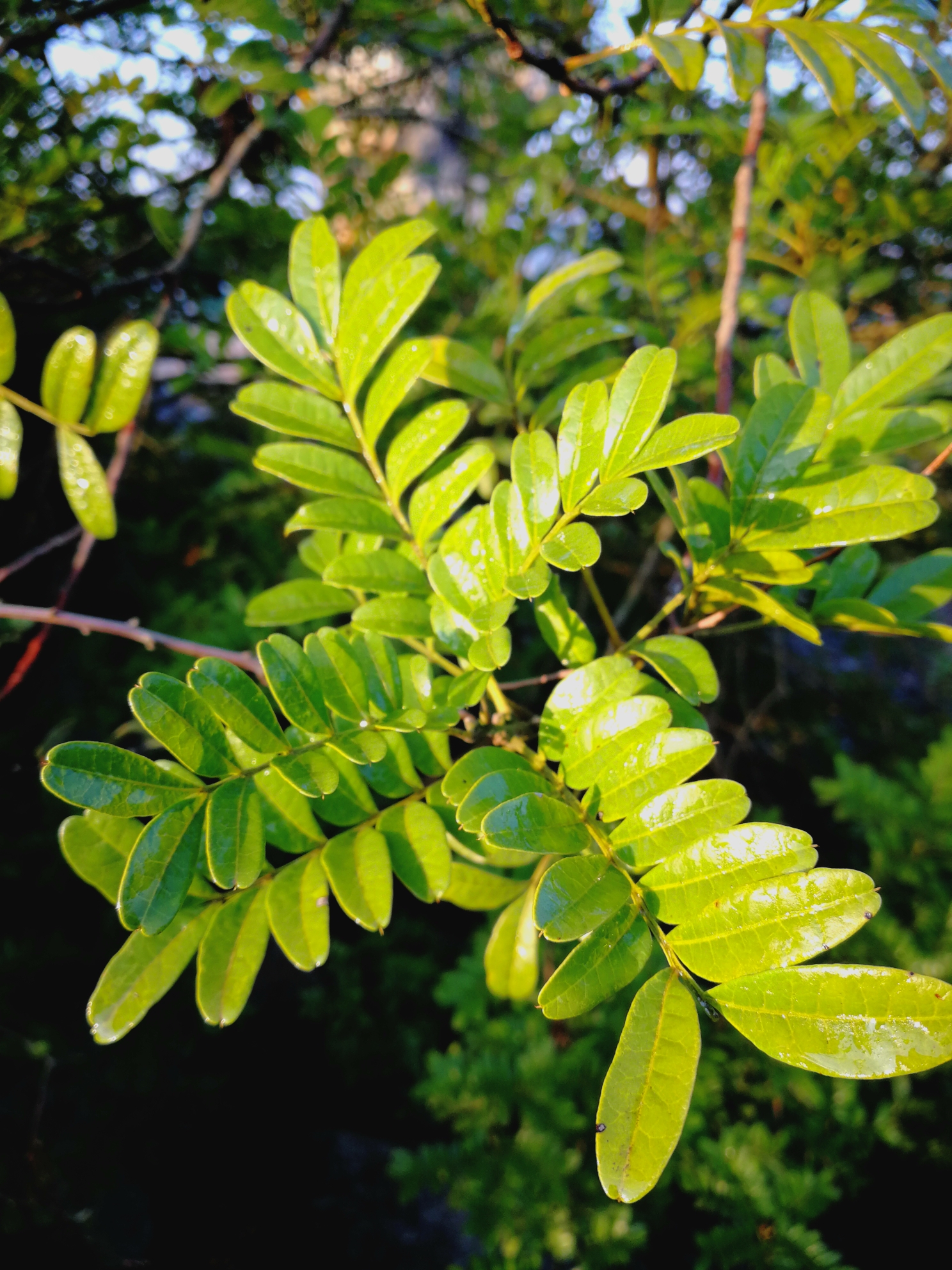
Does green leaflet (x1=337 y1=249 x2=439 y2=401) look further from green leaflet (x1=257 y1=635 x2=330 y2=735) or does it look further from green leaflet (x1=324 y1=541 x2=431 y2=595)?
green leaflet (x1=257 y1=635 x2=330 y2=735)

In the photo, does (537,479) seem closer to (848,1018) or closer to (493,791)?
(493,791)

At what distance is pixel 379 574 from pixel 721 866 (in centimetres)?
38

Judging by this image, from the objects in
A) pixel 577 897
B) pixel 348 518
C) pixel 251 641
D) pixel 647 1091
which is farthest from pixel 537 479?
pixel 251 641

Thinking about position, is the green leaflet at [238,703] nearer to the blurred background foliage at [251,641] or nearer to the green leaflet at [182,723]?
the green leaflet at [182,723]

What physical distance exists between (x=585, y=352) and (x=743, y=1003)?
4.55 ft

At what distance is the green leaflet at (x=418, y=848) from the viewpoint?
0.52m

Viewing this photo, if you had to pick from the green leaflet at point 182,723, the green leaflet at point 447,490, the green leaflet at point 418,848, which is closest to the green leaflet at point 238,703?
the green leaflet at point 182,723

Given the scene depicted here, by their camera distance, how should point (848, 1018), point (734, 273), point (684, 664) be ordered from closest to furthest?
point (848, 1018)
point (684, 664)
point (734, 273)

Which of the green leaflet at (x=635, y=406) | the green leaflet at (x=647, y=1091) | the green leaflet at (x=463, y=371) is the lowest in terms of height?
the green leaflet at (x=647, y=1091)

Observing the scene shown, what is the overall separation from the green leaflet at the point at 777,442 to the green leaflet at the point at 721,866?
274 millimetres

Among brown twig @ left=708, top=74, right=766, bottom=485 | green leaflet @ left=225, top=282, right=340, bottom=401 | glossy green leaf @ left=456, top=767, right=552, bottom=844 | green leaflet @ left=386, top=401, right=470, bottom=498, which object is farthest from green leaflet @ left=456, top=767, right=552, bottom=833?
brown twig @ left=708, top=74, right=766, bottom=485

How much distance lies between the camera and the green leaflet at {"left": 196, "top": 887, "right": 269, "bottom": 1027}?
51 cm

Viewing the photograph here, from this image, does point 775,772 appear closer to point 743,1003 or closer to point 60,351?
point 743,1003

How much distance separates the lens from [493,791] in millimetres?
472
